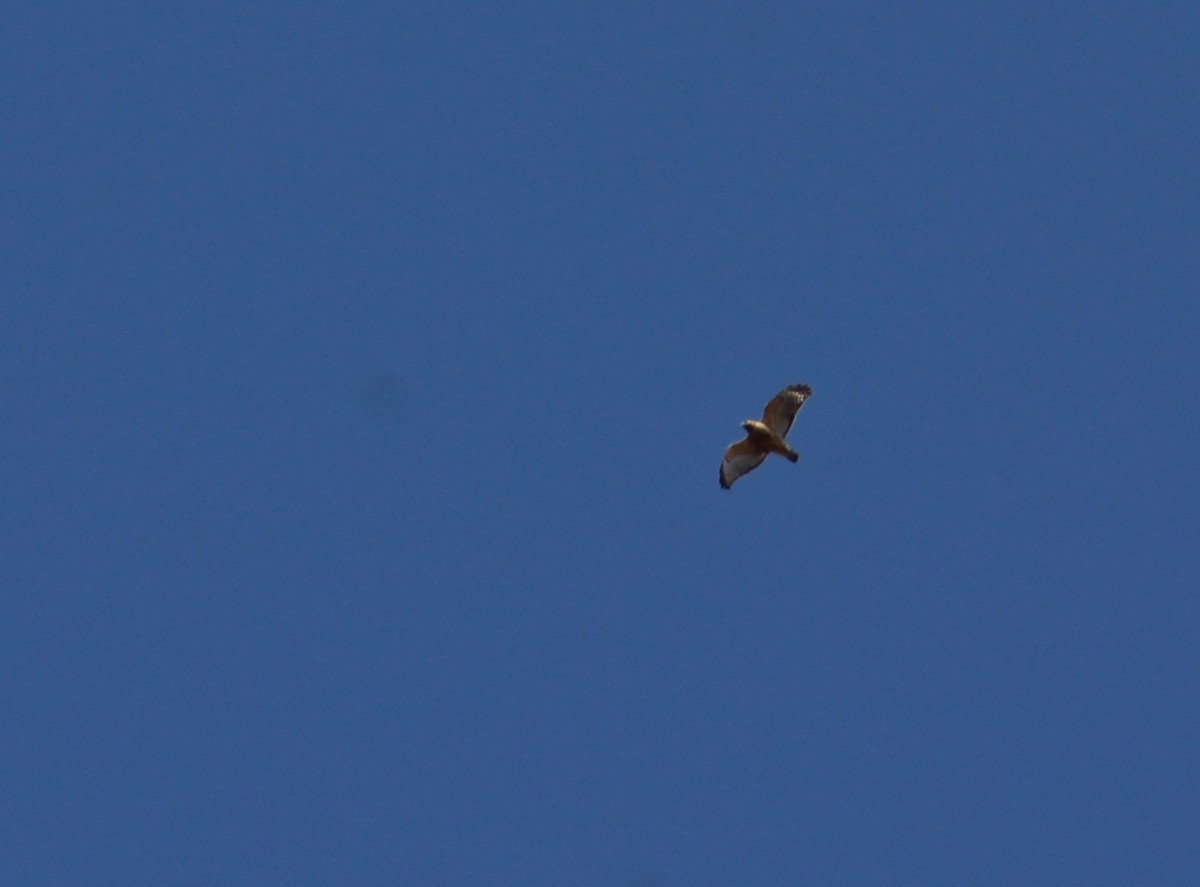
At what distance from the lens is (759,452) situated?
83.3 meters

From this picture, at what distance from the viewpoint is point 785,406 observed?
8294 centimetres

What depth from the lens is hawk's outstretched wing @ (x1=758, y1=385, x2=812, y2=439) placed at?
8281 cm

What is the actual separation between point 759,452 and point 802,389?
1.40 metres

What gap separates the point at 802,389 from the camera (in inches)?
3265

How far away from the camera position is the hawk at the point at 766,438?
82875 millimetres

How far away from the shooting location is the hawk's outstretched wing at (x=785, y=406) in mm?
82812

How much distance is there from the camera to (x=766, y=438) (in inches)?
3265

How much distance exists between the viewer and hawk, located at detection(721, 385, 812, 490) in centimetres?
8288

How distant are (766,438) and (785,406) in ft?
2.17
